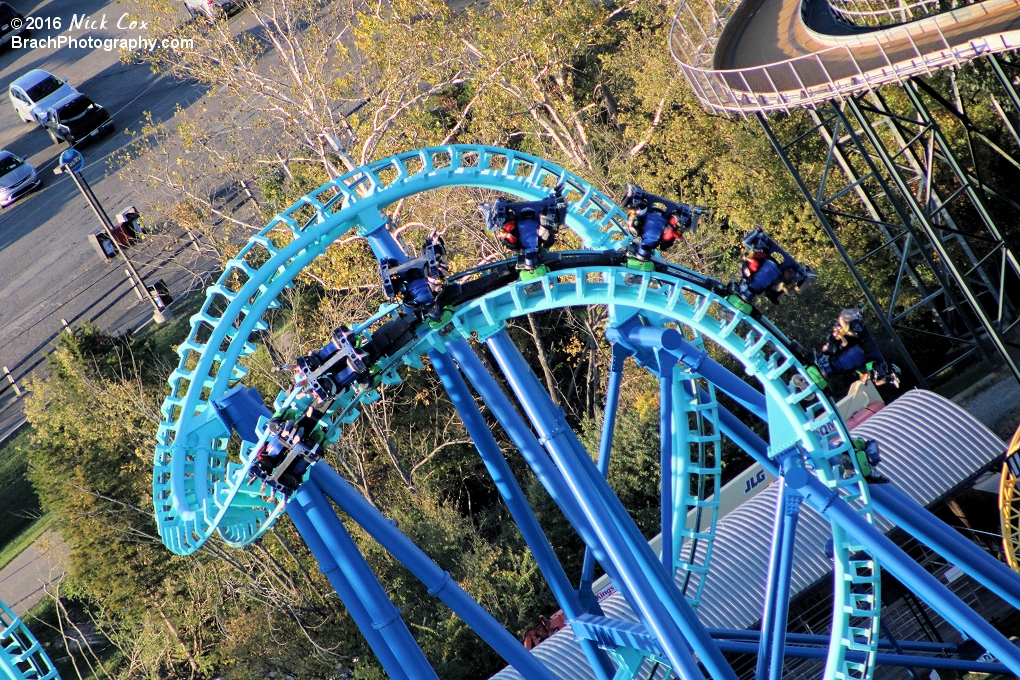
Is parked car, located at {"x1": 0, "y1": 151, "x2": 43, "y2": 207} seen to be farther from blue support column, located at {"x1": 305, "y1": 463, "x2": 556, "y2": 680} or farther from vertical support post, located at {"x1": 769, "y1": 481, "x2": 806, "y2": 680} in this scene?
vertical support post, located at {"x1": 769, "y1": 481, "x2": 806, "y2": 680}

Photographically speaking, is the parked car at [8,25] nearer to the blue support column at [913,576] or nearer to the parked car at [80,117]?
the parked car at [80,117]

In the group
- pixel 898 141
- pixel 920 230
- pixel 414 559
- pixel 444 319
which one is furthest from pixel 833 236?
pixel 414 559

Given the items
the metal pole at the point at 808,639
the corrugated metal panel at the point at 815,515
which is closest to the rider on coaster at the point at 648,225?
the metal pole at the point at 808,639

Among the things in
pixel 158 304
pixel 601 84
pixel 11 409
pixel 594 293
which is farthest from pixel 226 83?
pixel 594 293

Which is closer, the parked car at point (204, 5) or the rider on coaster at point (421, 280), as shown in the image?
the rider on coaster at point (421, 280)

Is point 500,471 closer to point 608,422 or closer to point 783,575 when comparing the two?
point 608,422
